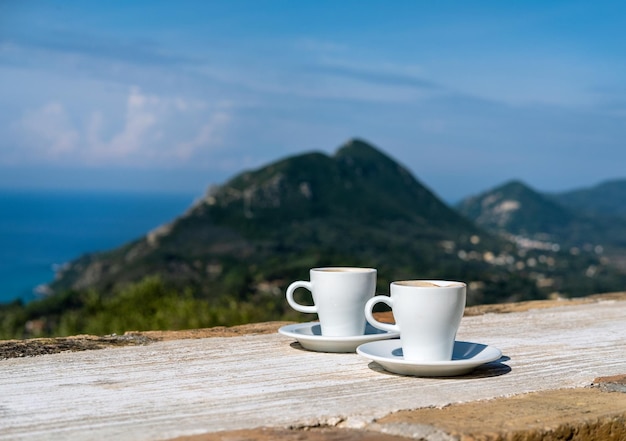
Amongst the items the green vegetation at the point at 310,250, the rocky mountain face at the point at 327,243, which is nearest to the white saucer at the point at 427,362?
the green vegetation at the point at 310,250

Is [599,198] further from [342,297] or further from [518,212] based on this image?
[342,297]

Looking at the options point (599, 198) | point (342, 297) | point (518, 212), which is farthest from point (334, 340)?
point (599, 198)

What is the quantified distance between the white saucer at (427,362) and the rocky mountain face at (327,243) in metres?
18.4

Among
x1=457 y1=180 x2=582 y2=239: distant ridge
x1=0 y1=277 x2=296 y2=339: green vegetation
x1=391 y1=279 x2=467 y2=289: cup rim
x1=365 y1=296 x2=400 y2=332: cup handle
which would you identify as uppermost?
x1=457 y1=180 x2=582 y2=239: distant ridge

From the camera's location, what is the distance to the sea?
6656 cm

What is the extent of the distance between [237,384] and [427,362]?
431 mm

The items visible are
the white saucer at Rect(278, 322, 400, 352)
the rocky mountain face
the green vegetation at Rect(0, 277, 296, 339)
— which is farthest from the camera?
the rocky mountain face

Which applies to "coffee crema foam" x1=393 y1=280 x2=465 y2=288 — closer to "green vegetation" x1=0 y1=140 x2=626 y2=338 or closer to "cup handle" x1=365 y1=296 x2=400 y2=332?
"cup handle" x1=365 y1=296 x2=400 y2=332

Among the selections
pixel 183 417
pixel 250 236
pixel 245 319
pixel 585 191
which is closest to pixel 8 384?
pixel 183 417

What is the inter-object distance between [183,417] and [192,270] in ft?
104

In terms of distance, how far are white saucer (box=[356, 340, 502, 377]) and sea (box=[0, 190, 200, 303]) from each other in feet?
140

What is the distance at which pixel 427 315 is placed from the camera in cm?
196

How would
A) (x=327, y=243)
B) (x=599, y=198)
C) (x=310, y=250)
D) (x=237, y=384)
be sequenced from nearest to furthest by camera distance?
(x=237, y=384) → (x=310, y=250) → (x=327, y=243) → (x=599, y=198)

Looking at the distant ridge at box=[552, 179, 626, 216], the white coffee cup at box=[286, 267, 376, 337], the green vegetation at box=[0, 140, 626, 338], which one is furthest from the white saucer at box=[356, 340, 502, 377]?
the distant ridge at box=[552, 179, 626, 216]
